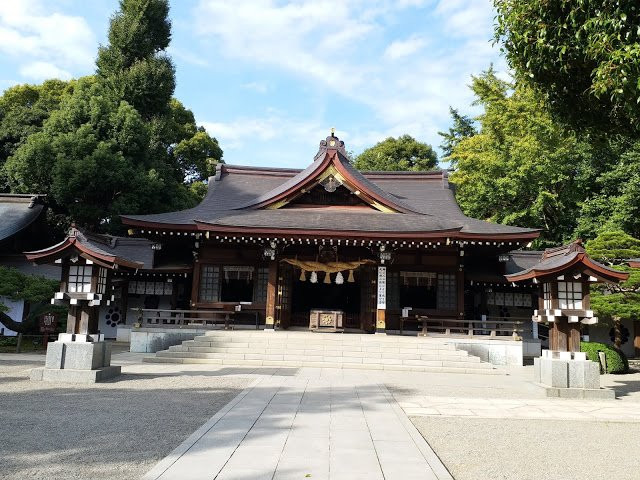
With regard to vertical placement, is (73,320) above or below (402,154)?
below

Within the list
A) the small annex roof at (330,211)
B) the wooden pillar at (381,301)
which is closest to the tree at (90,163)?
the small annex roof at (330,211)

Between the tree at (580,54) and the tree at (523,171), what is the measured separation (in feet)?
48.9

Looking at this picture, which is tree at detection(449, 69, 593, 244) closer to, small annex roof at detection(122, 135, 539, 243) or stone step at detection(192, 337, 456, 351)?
small annex roof at detection(122, 135, 539, 243)

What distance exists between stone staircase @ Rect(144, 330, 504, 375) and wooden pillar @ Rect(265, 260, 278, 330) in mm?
1220

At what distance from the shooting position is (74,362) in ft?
32.8

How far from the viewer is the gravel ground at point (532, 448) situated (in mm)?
5148

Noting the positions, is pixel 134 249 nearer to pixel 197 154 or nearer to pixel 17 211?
pixel 17 211

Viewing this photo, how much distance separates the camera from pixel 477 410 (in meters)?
8.35

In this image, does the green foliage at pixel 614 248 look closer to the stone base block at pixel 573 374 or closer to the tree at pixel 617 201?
the tree at pixel 617 201

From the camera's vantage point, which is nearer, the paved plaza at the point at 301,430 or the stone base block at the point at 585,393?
the paved plaza at the point at 301,430

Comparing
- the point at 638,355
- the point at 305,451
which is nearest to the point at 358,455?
the point at 305,451

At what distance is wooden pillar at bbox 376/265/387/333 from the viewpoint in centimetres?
1694

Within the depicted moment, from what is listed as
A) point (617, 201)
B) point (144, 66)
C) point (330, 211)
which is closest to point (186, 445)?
point (330, 211)

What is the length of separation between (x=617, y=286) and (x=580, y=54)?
1081cm
